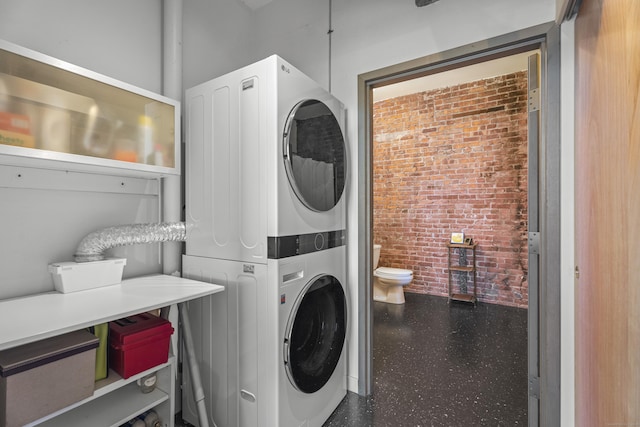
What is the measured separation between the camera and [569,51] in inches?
54.8

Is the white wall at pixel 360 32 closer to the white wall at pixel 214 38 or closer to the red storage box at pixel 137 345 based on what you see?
the white wall at pixel 214 38

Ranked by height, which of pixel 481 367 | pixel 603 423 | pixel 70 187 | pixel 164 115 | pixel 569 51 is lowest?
pixel 481 367

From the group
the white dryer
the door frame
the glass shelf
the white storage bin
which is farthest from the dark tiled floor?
the glass shelf

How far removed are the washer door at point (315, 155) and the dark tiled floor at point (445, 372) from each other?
1.34 meters

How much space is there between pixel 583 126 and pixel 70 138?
2.11 metres

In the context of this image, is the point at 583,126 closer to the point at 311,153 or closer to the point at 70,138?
the point at 311,153

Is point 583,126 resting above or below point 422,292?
above

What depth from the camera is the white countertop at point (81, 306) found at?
0.90 metres

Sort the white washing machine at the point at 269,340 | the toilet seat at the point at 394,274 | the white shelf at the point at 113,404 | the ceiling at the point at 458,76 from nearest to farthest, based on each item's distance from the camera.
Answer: the white shelf at the point at 113,404 < the white washing machine at the point at 269,340 < the ceiling at the point at 458,76 < the toilet seat at the point at 394,274

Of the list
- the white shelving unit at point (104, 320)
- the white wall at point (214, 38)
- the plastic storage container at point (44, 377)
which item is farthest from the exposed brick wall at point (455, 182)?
the plastic storage container at point (44, 377)

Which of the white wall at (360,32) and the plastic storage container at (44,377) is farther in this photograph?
the white wall at (360,32)

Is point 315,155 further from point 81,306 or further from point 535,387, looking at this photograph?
point 535,387

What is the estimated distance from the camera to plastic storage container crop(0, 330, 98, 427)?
91 centimetres

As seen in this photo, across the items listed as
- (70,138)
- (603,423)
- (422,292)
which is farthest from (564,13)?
(422,292)
